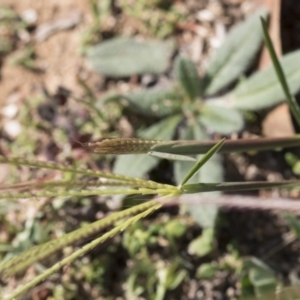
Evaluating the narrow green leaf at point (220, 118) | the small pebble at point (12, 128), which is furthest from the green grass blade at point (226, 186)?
the small pebble at point (12, 128)

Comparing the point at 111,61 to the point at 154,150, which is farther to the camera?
the point at 111,61

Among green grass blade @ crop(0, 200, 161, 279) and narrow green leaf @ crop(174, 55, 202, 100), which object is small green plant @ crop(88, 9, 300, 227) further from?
green grass blade @ crop(0, 200, 161, 279)

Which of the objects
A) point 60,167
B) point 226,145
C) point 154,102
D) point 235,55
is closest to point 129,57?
point 154,102

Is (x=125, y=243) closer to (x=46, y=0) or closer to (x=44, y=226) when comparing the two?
(x=44, y=226)

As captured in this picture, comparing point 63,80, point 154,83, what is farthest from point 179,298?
point 63,80

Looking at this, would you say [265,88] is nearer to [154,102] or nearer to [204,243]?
[154,102]

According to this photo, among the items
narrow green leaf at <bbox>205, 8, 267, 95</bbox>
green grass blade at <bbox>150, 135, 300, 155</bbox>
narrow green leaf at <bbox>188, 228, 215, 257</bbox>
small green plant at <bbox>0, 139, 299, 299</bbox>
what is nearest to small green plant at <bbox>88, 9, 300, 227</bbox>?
narrow green leaf at <bbox>205, 8, 267, 95</bbox>

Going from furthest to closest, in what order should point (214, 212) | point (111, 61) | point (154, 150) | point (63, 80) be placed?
point (63, 80), point (111, 61), point (214, 212), point (154, 150)
